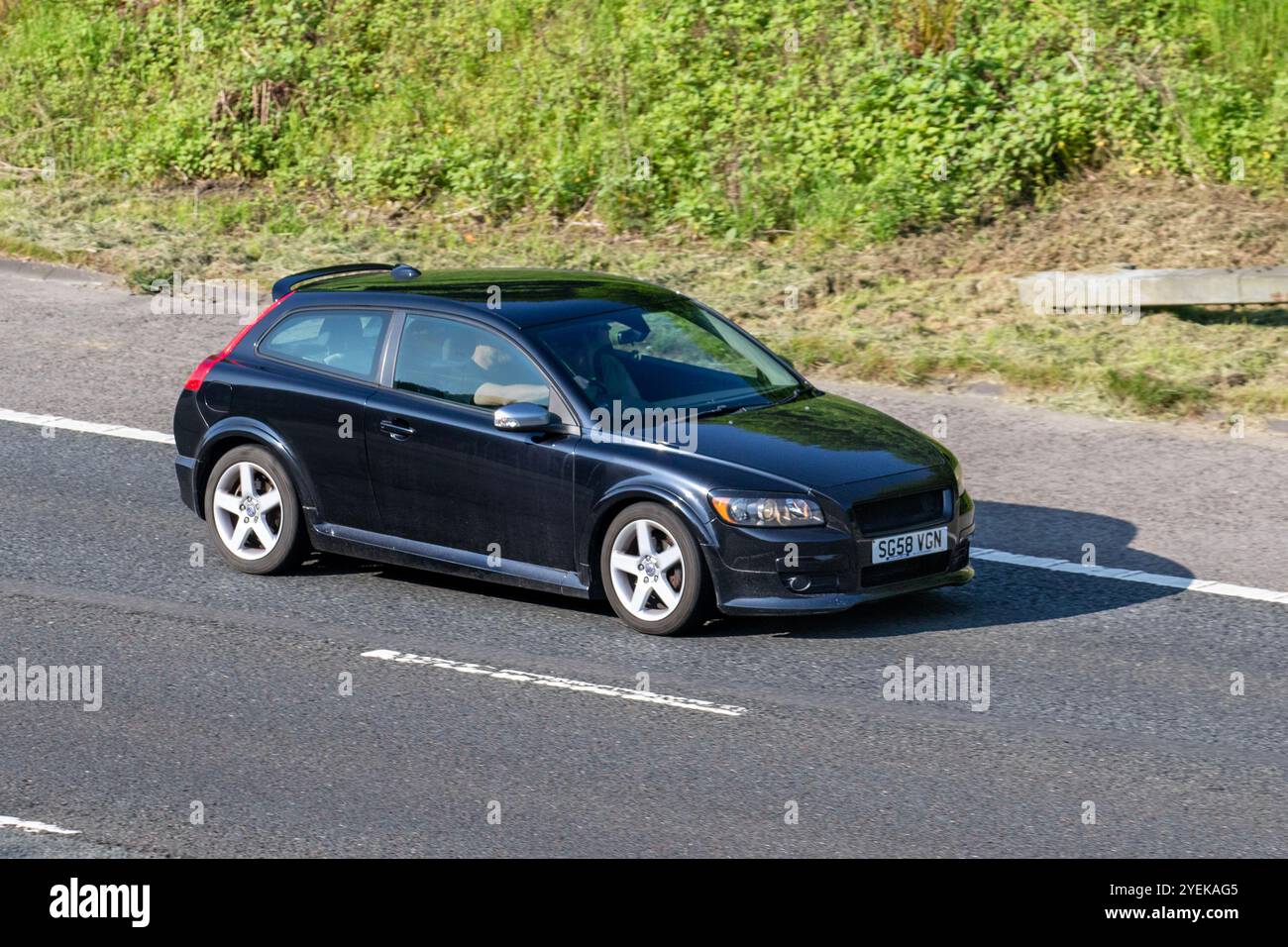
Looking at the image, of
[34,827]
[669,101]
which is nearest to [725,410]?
[34,827]

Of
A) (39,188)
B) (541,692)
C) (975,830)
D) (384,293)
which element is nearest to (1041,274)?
(384,293)

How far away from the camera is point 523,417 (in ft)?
30.1

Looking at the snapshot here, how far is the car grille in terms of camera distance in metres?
8.88

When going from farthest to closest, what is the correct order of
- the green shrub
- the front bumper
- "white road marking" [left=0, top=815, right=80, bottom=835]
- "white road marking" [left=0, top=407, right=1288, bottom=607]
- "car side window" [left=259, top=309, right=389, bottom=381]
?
the green shrub < "car side window" [left=259, top=309, right=389, bottom=381] < "white road marking" [left=0, top=407, right=1288, bottom=607] < the front bumper < "white road marking" [left=0, top=815, right=80, bottom=835]

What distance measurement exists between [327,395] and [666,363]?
184 cm

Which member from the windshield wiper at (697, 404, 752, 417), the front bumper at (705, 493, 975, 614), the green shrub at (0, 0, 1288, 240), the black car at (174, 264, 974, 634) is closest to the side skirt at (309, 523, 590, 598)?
the black car at (174, 264, 974, 634)

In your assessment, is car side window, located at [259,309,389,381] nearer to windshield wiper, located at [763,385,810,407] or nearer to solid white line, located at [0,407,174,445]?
windshield wiper, located at [763,385,810,407]

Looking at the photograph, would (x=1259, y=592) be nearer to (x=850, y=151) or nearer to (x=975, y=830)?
(x=975, y=830)

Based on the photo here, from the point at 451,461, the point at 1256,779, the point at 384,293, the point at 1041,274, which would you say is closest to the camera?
the point at 1256,779

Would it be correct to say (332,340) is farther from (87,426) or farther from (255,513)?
(87,426)

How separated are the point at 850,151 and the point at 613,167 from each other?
249 cm

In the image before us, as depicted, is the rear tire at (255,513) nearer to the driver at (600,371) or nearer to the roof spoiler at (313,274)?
the roof spoiler at (313,274)

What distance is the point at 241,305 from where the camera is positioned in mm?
16891

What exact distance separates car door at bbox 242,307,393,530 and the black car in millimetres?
12
